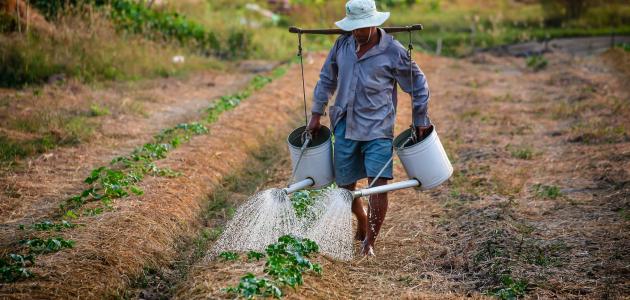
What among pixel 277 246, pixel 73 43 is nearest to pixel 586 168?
pixel 277 246

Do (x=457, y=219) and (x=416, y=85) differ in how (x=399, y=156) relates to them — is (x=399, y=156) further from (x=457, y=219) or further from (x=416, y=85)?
(x=457, y=219)

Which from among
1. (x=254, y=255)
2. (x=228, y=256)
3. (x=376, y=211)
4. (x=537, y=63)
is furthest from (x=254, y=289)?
(x=537, y=63)

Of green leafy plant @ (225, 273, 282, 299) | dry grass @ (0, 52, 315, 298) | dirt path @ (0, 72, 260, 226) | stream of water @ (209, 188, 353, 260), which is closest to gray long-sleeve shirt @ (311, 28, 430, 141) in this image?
stream of water @ (209, 188, 353, 260)

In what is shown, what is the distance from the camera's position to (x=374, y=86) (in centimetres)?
498

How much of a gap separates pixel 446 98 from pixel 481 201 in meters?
6.44

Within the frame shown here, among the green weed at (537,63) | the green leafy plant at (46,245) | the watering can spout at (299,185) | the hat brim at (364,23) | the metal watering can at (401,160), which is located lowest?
the green weed at (537,63)

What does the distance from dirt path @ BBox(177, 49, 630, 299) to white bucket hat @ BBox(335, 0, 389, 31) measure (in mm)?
1512

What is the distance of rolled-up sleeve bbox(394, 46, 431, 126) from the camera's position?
4.98 m

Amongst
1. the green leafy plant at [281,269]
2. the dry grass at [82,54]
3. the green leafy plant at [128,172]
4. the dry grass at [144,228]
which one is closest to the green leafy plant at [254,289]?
the green leafy plant at [281,269]

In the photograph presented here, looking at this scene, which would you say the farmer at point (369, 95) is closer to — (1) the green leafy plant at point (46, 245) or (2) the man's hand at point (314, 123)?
(2) the man's hand at point (314, 123)

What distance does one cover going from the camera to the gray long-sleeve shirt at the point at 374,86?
497 cm

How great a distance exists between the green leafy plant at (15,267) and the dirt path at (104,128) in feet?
4.47

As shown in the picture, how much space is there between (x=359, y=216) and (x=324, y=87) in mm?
946

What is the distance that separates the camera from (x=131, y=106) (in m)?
10.8
